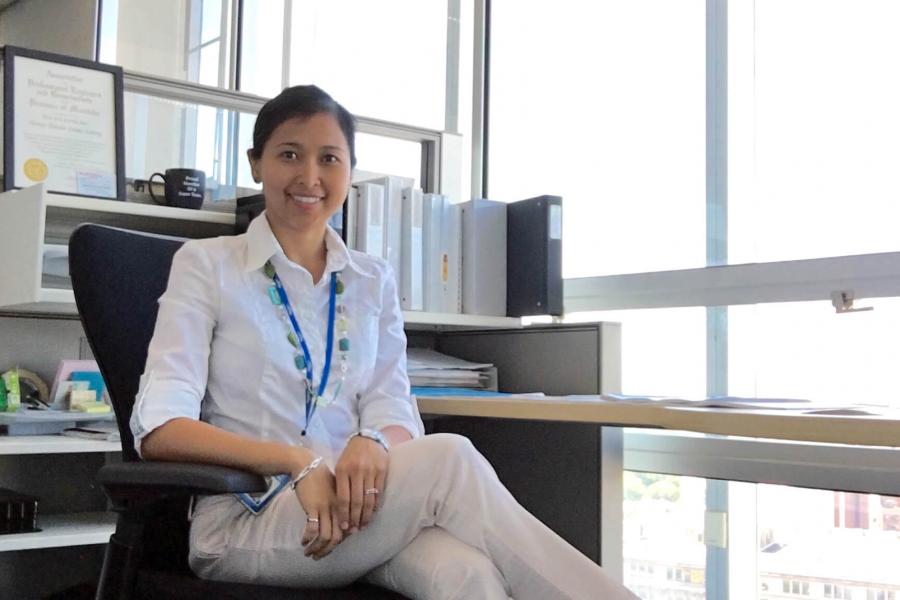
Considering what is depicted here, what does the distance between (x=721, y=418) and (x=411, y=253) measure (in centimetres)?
122

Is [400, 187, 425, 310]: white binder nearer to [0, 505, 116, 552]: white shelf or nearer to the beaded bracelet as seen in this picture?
[0, 505, 116, 552]: white shelf

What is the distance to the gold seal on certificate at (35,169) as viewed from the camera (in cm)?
207

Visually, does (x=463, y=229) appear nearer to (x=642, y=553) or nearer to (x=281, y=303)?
(x=642, y=553)

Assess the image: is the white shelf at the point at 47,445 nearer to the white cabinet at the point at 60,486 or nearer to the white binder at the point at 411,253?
the white cabinet at the point at 60,486

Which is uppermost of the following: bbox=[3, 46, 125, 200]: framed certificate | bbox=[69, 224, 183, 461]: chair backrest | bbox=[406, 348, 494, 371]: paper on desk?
bbox=[3, 46, 125, 200]: framed certificate

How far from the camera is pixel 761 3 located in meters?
2.39

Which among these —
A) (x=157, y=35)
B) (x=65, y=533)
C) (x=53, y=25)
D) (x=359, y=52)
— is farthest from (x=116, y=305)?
(x=53, y=25)

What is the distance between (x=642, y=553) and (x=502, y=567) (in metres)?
1.48

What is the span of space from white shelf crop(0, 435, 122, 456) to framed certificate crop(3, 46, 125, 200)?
51 centimetres

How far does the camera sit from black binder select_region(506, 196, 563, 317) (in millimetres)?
2451

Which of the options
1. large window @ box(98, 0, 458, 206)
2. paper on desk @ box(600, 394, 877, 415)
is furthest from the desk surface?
large window @ box(98, 0, 458, 206)

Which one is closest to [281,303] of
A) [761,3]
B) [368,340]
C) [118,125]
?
[368,340]

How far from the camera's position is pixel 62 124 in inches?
84.0

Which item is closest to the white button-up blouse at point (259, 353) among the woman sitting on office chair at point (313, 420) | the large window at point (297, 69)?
the woman sitting on office chair at point (313, 420)
